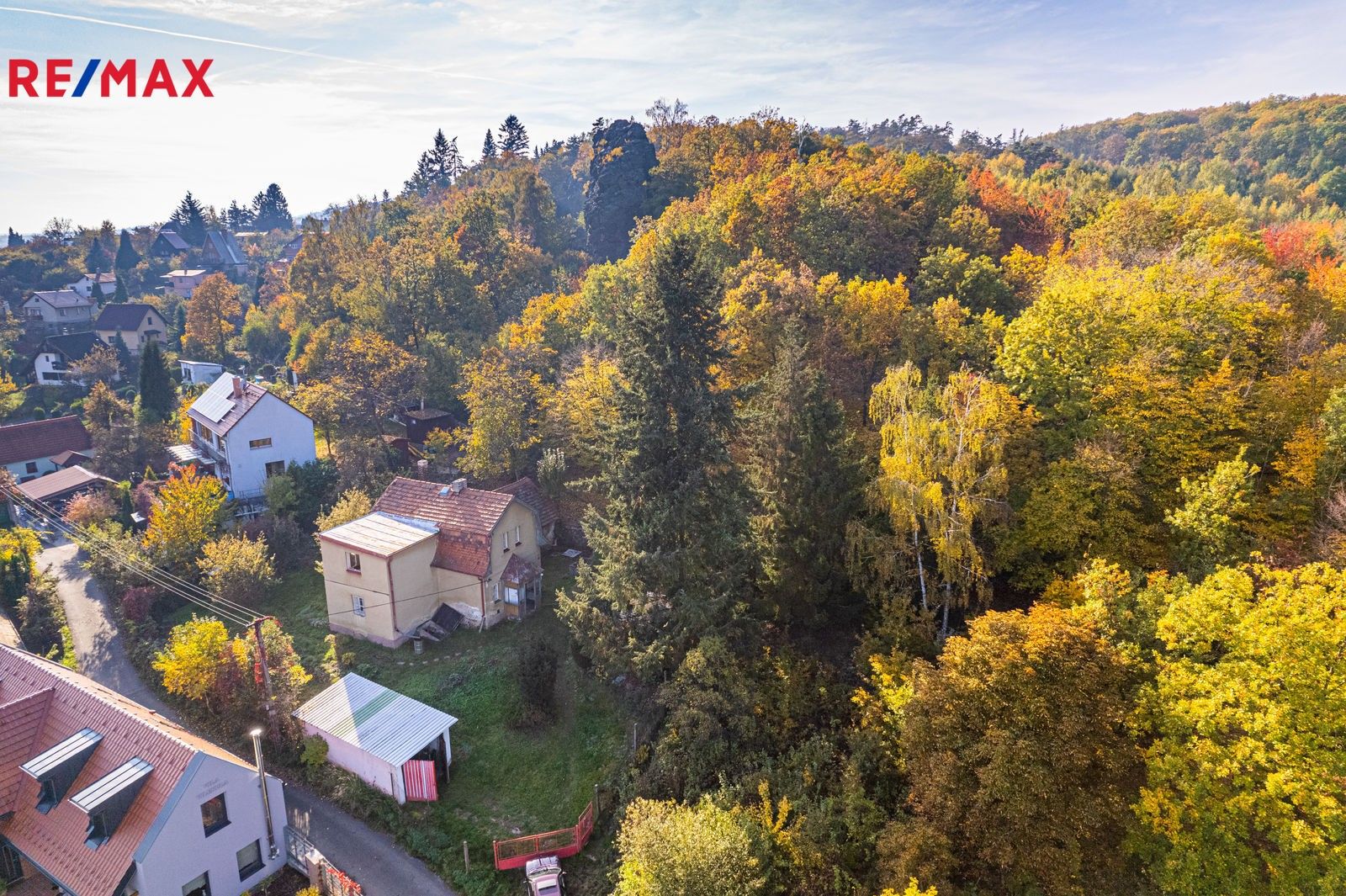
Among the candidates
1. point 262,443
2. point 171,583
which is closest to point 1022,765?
point 171,583

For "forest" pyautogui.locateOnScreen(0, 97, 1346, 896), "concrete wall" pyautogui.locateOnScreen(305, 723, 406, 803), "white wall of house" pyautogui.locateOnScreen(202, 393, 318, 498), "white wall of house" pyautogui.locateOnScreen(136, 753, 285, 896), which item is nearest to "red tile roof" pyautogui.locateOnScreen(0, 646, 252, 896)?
"white wall of house" pyautogui.locateOnScreen(136, 753, 285, 896)

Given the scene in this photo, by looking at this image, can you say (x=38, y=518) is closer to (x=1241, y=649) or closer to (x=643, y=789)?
(x=643, y=789)

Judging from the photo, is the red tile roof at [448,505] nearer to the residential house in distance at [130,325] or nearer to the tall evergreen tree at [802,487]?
the tall evergreen tree at [802,487]

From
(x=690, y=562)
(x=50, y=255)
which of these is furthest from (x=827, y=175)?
(x=50, y=255)

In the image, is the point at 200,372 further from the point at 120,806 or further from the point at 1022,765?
the point at 1022,765

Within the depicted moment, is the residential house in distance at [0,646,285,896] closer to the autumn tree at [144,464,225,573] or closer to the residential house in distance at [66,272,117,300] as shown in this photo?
the autumn tree at [144,464,225,573]

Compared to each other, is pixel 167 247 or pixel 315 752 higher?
pixel 167 247
